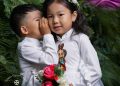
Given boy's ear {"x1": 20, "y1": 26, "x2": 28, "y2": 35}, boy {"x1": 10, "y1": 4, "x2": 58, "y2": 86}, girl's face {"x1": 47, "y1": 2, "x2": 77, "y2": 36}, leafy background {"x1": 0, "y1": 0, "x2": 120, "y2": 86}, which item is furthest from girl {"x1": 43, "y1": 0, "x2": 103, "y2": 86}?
leafy background {"x1": 0, "y1": 0, "x2": 120, "y2": 86}

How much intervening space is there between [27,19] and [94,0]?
3.78 feet

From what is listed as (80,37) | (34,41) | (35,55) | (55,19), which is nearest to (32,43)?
(34,41)

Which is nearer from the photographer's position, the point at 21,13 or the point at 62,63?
the point at 62,63

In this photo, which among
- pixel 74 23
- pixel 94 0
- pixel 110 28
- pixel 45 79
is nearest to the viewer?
pixel 94 0

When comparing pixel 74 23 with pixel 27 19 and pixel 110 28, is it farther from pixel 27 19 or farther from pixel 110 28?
pixel 110 28

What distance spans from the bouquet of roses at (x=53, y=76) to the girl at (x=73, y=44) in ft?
0.25

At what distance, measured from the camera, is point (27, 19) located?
3.89 metres

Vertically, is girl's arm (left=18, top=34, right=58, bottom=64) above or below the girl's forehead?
below

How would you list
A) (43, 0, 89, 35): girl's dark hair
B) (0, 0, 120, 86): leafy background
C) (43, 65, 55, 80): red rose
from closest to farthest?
(43, 65, 55, 80): red rose, (43, 0, 89, 35): girl's dark hair, (0, 0, 120, 86): leafy background

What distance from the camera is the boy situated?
365 centimetres

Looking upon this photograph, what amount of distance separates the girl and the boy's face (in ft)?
0.31

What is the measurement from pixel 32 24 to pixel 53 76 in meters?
0.52

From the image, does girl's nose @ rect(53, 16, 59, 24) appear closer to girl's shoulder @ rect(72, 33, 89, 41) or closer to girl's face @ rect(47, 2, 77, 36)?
girl's face @ rect(47, 2, 77, 36)

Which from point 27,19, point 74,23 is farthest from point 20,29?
point 74,23
